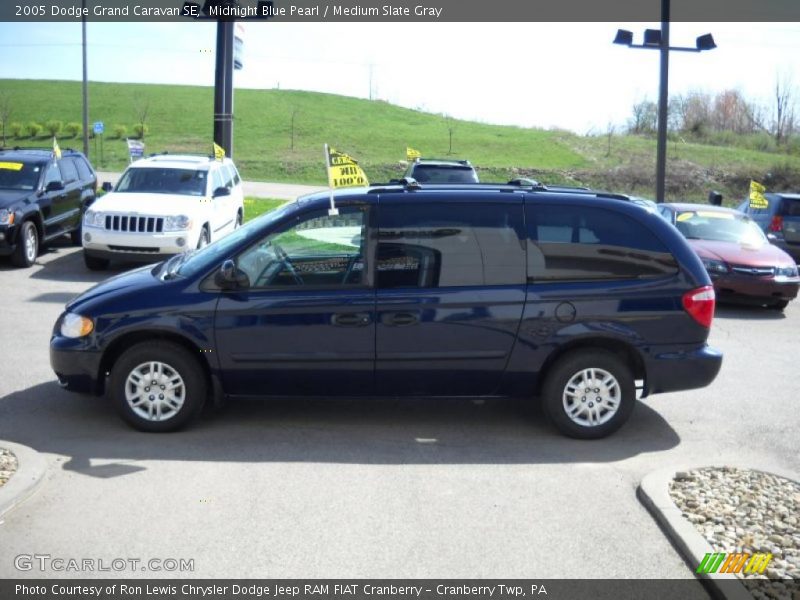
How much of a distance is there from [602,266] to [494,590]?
131 inches

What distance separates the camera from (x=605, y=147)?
61.1 m

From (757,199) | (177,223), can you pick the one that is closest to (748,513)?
(177,223)

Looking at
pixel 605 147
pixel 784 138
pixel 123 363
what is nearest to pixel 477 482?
pixel 123 363

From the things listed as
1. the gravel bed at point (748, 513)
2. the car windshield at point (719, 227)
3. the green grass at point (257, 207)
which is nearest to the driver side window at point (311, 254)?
the gravel bed at point (748, 513)

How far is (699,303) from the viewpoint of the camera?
7297 millimetres

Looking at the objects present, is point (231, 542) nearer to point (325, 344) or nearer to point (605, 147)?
point (325, 344)

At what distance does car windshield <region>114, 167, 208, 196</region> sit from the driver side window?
30.8 ft

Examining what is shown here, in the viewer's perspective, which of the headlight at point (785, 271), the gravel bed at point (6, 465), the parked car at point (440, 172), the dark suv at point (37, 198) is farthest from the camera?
the parked car at point (440, 172)

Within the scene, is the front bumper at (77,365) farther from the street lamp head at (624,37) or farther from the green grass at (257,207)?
the street lamp head at (624,37)

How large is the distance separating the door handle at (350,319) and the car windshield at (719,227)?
9.40 m

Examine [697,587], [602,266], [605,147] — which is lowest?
[697,587]

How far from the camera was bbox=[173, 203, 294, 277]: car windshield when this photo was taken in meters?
7.25

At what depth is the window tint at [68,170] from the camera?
17516 mm

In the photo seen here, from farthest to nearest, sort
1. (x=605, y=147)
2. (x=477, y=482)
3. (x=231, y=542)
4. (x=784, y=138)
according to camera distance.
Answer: (x=784, y=138), (x=605, y=147), (x=477, y=482), (x=231, y=542)
